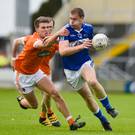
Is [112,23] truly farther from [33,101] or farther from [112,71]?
[33,101]

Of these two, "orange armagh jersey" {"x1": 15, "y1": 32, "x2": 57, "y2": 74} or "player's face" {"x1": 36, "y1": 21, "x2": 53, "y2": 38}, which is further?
"orange armagh jersey" {"x1": 15, "y1": 32, "x2": 57, "y2": 74}

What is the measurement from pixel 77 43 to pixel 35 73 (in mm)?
1281

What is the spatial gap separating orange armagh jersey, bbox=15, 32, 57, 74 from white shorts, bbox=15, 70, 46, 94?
84 mm

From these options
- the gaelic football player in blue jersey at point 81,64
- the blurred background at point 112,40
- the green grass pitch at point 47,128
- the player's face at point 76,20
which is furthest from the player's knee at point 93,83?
the blurred background at point 112,40

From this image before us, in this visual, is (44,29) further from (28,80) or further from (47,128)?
(47,128)

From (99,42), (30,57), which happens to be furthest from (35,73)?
(99,42)

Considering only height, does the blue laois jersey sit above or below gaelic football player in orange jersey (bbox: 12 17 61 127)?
above

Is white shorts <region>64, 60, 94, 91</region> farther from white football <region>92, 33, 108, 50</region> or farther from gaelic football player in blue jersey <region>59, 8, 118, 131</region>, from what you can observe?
white football <region>92, 33, 108, 50</region>

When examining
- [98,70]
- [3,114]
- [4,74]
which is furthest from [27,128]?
[4,74]

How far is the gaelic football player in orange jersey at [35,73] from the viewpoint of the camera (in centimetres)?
1669

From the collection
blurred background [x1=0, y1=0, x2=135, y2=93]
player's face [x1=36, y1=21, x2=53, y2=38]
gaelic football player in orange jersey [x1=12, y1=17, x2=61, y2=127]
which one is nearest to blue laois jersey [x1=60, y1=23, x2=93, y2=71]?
player's face [x1=36, y1=21, x2=53, y2=38]

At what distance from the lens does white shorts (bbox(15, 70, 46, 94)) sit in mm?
17344

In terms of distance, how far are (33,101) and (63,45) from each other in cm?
200

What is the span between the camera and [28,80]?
17.4 m
